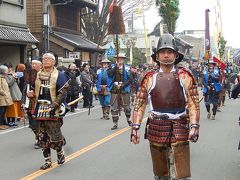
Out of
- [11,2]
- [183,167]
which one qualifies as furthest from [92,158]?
[11,2]

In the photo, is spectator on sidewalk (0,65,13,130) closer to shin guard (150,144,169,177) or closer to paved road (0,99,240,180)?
paved road (0,99,240,180)

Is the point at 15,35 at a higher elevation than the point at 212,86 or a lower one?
higher

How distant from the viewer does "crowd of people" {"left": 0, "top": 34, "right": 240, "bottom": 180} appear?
5.10 metres

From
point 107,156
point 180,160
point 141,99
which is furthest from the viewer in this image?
point 107,156

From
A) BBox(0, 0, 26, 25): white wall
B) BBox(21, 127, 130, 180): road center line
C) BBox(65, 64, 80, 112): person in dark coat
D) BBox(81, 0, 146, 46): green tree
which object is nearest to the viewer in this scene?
BBox(21, 127, 130, 180): road center line

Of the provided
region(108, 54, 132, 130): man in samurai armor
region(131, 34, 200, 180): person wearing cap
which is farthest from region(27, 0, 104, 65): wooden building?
region(131, 34, 200, 180): person wearing cap

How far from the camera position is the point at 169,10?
32.5 m

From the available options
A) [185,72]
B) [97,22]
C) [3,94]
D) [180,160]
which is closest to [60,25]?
[97,22]

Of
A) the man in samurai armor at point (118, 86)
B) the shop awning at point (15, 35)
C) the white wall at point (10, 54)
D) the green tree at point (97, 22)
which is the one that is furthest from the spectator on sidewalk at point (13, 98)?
the green tree at point (97, 22)

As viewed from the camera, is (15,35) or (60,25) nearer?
(15,35)

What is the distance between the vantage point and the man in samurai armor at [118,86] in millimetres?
12320

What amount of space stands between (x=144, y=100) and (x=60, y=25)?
24904 mm

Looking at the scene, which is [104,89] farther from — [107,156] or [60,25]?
[60,25]

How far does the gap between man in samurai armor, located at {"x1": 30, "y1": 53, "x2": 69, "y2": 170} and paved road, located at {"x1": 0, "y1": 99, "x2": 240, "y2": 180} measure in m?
0.41
